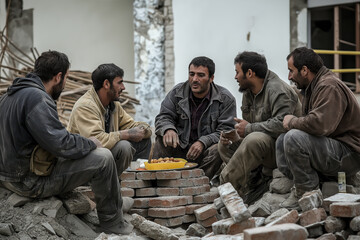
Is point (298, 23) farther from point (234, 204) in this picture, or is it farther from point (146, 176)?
point (234, 204)

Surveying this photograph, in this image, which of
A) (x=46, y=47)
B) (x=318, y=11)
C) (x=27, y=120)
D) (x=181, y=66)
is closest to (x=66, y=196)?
(x=27, y=120)

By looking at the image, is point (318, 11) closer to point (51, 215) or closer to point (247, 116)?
point (247, 116)

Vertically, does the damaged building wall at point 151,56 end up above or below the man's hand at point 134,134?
above

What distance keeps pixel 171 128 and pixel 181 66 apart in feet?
14.4

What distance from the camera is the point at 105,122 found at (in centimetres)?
655

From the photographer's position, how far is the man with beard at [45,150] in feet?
16.6

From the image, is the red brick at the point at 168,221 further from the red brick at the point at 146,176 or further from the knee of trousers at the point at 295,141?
the knee of trousers at the point at 295,141

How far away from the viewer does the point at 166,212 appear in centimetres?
608

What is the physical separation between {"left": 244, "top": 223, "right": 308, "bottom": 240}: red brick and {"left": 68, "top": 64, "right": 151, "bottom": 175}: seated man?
219 centimetres

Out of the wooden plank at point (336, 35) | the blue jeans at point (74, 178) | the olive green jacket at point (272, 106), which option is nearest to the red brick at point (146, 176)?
the blue jeans at point (74, 178)

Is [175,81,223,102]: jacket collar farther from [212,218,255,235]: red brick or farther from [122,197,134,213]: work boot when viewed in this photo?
[212,218,255,235]: red brick

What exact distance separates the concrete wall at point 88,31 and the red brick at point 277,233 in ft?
28.5

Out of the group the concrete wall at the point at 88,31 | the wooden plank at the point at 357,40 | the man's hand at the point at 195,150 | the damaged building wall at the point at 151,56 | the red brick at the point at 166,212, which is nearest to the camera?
the red brick at the point at 166,212

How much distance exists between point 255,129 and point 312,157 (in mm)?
850
